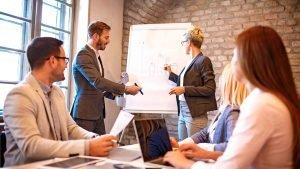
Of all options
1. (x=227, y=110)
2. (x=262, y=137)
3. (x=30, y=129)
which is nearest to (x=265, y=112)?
(x=262, y=137)

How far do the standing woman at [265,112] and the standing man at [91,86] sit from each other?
174 cm

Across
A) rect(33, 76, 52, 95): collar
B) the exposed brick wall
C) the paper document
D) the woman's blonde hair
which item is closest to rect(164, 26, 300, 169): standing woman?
the woman's blonde hair

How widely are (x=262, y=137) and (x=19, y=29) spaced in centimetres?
284

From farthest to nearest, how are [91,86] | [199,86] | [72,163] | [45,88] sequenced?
[199,86]
[91,86]
[45,88]
[72,163]

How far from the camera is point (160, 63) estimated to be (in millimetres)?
3660

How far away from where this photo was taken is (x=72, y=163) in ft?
4.43

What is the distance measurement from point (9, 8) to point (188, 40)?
171 cm

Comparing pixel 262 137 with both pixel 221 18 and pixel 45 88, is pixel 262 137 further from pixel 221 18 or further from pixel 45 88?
pixel 221 18

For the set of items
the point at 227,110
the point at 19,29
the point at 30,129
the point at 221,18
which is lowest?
the point at 30,129

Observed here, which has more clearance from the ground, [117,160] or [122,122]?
[122,122]

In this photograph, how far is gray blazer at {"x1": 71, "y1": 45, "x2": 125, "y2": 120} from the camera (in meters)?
2.68

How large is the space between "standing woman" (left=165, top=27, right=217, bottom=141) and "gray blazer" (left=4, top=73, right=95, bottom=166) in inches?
58.0

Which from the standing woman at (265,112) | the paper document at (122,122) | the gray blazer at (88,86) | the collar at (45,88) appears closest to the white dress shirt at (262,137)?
the standing woman at (265,112)

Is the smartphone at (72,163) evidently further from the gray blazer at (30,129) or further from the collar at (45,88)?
the collar at (45,88)
